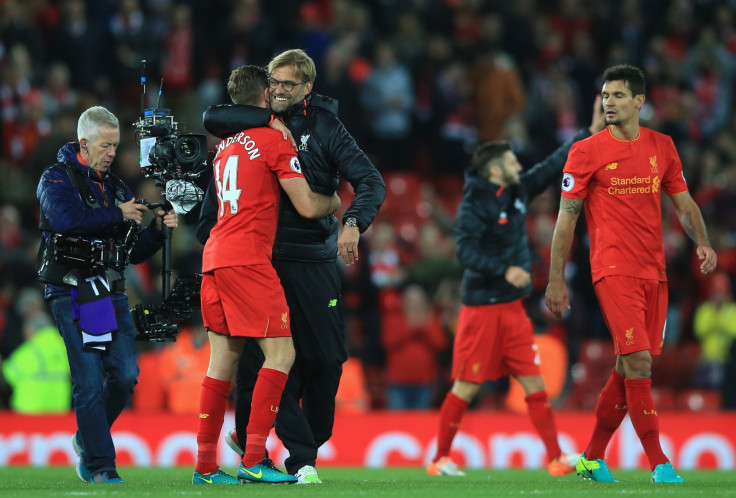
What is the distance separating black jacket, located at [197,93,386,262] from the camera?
7.23 metres

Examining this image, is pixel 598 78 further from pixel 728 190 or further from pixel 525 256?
pixel 525 256

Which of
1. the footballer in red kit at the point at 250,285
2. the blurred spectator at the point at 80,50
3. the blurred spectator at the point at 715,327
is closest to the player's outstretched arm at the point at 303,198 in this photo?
the footballer in red kit at the point at 250,285

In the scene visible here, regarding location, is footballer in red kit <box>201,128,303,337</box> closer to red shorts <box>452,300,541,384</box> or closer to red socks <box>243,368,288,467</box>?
red socks <box>243,368,288,467</box>

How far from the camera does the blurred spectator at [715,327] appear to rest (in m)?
14.2

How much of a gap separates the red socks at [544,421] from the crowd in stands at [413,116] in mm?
3834

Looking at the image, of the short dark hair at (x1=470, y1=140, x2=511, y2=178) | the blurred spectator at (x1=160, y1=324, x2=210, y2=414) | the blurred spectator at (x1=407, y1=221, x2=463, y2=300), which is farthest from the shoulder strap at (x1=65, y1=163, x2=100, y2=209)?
the blurred spectator at (x1=407, y1=221, x2=463, y2=300)

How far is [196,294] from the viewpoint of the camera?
7.74 m

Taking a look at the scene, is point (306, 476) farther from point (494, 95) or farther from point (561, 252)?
point (494, 95)

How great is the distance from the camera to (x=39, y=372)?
12.9m

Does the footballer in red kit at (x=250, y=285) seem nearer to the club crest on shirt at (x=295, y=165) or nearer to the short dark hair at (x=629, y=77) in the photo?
the club crest on shirt at (x=295, y=165)

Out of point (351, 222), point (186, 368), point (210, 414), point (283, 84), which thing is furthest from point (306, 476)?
point (186, 368)

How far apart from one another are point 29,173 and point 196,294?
7763 millimetres

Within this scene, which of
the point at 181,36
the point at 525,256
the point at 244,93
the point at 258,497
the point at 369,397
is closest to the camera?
the point at 258,497

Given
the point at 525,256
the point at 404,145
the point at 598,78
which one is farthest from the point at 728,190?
the point at 525,256
